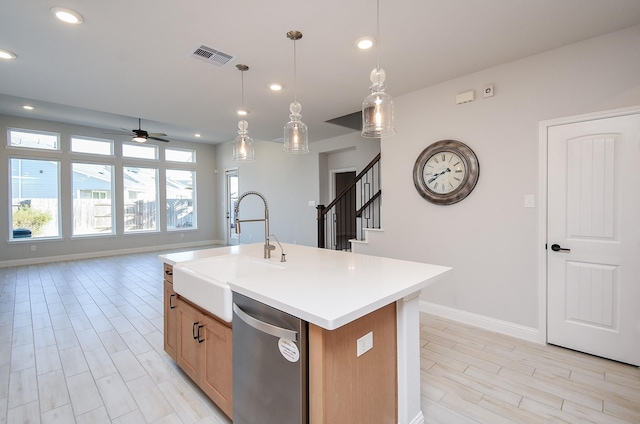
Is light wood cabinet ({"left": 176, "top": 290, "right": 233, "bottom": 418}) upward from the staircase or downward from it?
downward

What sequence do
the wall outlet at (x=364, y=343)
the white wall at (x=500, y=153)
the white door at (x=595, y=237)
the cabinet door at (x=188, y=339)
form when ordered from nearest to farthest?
the wall outlet at (x=364, y=343)
the cabinet door at (x=188, y=339)
the white door at (x=595, y=237)
the white wall at (x=500, y=153)

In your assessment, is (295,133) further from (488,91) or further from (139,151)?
(139,151)

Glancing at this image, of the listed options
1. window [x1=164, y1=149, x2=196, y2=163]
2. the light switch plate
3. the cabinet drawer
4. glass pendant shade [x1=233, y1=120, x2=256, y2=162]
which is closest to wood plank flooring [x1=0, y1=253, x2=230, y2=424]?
the cabinet drawer

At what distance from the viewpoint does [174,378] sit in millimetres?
2262

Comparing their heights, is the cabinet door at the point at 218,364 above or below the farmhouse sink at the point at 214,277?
below

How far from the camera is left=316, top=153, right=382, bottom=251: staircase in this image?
4891mm

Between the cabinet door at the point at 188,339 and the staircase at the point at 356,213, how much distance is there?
275 cm

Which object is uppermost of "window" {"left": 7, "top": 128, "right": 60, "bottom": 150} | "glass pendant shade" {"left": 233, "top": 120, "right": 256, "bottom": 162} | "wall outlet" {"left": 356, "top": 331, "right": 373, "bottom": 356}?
"window" {"left": 7, "top": 128, "right": 60, "bottom": 150}

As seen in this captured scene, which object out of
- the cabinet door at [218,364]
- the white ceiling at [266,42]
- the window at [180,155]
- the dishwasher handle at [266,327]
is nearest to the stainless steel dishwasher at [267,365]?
the dishwasher handle at [266,327]

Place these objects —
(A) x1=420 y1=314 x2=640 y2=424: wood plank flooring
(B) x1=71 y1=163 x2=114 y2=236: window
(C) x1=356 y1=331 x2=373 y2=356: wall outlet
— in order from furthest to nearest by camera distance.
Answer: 1. (B) x1=71 y1=163 x2=114 y2=236: window
2. (A) x1=420 y1=314 x2=640 y2=424: wood plank flooring
3. (C) x1=356 y1=331 x2=373 y2=356: wall outlet

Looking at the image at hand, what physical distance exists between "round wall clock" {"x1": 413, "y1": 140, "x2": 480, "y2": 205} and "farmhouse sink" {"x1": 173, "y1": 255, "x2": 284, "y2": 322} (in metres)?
2.18

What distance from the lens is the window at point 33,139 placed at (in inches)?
249

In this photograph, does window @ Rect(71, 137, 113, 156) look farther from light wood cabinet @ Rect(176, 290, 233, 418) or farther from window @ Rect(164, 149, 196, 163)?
light wood cabinet @ Rect(176, 290, 233, 418)

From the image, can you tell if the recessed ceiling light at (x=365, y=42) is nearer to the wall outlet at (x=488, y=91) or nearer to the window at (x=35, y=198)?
the wall outlet at (x=488, y=91)
